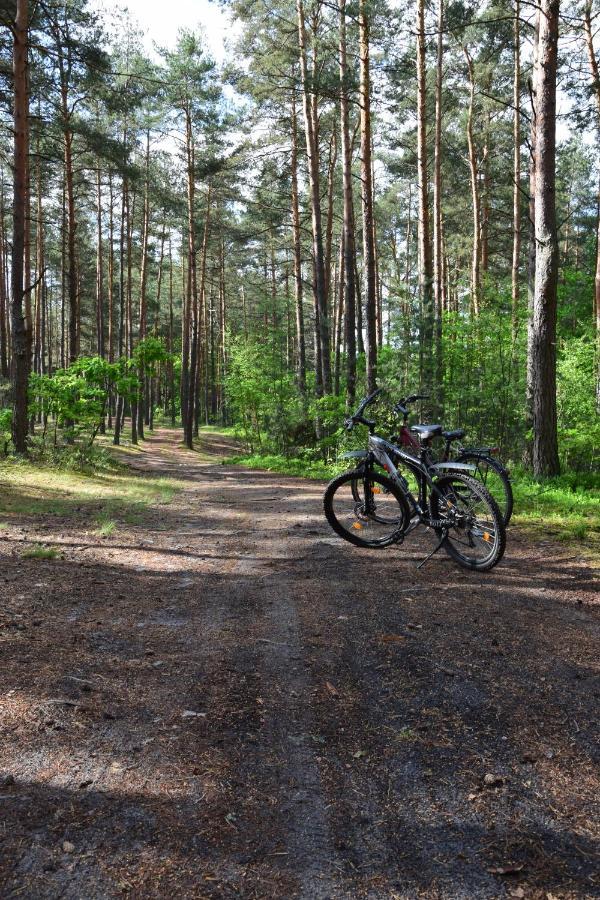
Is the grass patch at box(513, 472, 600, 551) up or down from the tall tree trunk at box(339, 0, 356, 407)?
down

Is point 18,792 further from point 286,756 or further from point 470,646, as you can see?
point 470,646

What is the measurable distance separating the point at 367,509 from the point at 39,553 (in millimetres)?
3145

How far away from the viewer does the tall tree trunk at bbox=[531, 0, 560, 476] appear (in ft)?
27.5

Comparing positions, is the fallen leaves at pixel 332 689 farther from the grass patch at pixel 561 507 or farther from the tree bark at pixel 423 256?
the tree bark at pixel 423 256

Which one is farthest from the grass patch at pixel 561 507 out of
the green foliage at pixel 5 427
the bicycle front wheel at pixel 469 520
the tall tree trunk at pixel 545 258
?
the green foliage at pixel 5 427

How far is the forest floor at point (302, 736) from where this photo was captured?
172 cm

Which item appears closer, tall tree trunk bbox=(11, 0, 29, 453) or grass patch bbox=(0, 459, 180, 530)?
grass patch bbox=(0, 459, 180, 530)

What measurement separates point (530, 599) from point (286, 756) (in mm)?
2605

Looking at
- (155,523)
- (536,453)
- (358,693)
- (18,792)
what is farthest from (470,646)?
(536,453)

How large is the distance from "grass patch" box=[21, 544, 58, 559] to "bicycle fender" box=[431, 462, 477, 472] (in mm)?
3624

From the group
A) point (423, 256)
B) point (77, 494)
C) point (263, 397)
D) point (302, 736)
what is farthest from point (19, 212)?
point (302, 736)

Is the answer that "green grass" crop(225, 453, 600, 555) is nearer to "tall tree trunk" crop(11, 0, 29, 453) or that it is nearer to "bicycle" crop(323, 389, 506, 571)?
"bicycle" crop(323, 389, 506, 571)

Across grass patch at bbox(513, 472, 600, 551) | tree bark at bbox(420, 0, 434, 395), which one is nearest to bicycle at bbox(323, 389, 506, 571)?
grass patch at bbox(513, 472, 600, 551)

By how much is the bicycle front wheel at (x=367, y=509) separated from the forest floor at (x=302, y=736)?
88cm
